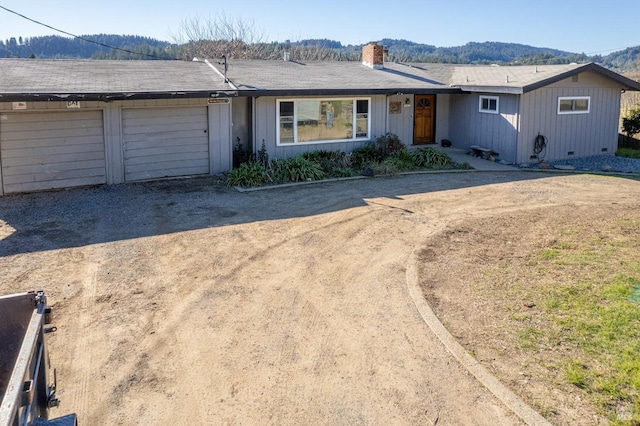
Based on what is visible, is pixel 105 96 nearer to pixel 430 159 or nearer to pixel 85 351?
pixel 85 351

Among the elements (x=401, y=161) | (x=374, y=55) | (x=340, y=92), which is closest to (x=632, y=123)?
(x=374, y=55)

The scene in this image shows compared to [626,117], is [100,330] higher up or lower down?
lower down

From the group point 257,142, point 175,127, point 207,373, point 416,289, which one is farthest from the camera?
point 257,142

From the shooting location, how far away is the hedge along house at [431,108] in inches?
618

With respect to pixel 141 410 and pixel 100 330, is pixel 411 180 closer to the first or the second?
pixel 100 330

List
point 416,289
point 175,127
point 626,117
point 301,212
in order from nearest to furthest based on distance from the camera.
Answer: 1. point 416,289
2. point 301,212
3. point 175,127
4. point 626,117

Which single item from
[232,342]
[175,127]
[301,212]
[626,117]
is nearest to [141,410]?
[232,342]

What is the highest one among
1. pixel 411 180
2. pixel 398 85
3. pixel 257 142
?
pixel 398 85

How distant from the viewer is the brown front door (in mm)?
19078

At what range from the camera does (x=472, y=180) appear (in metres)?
14.5

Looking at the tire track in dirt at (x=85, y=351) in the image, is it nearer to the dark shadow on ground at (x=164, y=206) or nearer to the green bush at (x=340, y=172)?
the dark shadow on ground at (x=164, y=206)

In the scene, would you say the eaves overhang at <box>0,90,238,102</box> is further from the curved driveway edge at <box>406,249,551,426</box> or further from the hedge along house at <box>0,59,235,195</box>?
the curved driveway edge at <box>406,249,551,426</box>

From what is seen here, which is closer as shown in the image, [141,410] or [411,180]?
[141,410]

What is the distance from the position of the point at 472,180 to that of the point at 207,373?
10889mm
